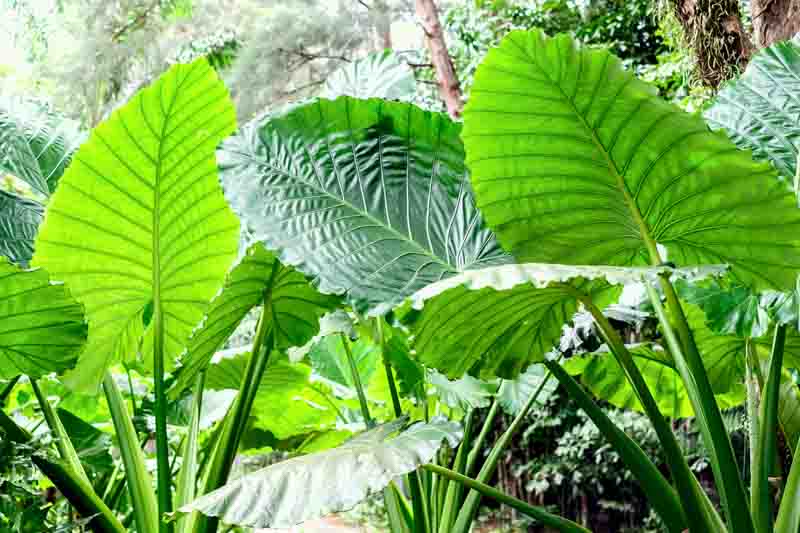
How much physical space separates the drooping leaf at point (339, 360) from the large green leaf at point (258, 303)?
841mm

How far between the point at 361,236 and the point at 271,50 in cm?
566

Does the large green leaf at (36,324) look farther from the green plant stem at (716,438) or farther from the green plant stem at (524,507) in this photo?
the green plant stem at (716,438)

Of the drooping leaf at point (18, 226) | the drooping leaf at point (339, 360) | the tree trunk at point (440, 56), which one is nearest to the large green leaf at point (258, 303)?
the drooping leaf at point (18, 226)

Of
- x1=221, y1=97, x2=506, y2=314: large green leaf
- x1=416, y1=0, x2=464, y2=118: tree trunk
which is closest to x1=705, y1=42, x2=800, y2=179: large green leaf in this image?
x1=221, y1=97, x2=506, y2=314: large green leaf

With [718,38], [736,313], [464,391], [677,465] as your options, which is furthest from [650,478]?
[718,38]

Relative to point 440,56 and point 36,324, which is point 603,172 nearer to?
point 36,324

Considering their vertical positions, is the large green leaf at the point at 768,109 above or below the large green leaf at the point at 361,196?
above

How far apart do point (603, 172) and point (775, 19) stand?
1.20 metres

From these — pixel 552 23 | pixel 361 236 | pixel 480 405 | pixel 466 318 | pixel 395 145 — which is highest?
pixel 552 23

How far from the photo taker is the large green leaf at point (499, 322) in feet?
2.93

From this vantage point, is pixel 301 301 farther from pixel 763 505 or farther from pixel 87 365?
pixel 763 505

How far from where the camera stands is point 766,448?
0.98m

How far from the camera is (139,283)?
47.6 inches

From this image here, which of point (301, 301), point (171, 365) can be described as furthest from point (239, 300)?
point (171, 365)
